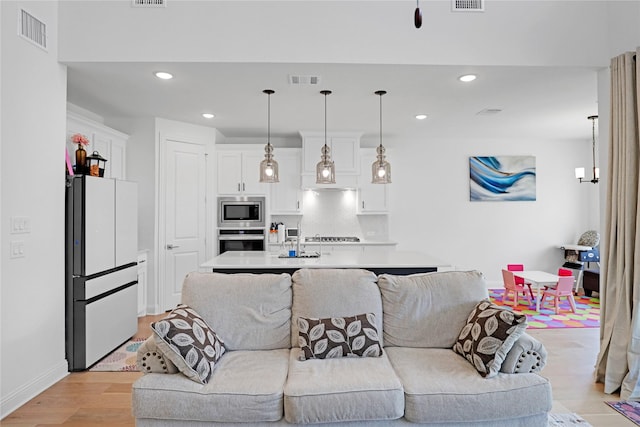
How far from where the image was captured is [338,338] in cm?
239

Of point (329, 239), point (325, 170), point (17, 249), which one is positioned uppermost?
point (325, 170)

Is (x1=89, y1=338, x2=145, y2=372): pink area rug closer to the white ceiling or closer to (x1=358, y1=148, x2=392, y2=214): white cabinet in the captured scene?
the white ceiling

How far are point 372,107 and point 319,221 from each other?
2371 millimetres

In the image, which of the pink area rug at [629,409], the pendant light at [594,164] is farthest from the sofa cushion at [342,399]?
the pendant light at [594,164]

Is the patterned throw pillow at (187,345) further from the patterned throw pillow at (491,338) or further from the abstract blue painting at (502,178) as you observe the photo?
the abstract blue painting at (502,178)

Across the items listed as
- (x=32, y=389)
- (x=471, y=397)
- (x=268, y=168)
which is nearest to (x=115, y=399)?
(x=32, y=389)

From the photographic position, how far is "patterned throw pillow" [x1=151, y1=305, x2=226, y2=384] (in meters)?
2.07

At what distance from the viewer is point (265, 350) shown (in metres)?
2.55

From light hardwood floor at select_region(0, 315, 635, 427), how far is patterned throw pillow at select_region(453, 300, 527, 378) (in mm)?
924

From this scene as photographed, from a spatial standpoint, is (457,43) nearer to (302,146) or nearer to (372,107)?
(372,107)

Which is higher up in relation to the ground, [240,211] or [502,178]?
[502,178]

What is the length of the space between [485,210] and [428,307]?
15.3ft

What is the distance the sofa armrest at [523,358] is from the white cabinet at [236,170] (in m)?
4.32

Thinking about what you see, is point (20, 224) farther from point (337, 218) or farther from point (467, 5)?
point (337, 218)
